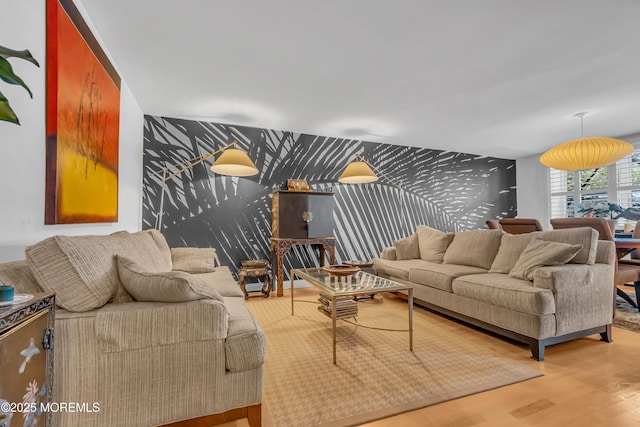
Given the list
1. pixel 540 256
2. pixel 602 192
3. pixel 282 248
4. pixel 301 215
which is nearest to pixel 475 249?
pixel 540 256

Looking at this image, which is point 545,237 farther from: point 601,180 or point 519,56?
point 601,180

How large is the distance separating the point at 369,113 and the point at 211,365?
3.49 meters

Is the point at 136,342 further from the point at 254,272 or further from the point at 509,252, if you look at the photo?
the point at 509,252

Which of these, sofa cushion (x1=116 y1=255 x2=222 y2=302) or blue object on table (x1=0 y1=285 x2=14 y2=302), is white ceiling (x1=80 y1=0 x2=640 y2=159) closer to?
sofa cushion (x1=116 y1=255 x2=222 y2=302)

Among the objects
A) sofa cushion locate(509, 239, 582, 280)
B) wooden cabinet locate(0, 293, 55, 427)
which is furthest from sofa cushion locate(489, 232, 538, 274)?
wooden cabinet locate(0, 293, 55, 427)

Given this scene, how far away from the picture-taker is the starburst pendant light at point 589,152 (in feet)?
11.2

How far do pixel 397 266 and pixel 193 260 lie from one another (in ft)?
7.92

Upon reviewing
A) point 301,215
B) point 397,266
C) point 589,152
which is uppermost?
point 589,152

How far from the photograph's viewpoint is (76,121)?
1.90 meters

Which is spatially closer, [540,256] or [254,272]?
[540,256]

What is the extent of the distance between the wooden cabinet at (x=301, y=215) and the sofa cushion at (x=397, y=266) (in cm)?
90

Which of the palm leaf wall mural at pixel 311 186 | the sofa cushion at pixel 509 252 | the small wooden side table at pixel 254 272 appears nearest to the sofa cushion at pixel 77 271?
the small wooden side table at pixel 254 272

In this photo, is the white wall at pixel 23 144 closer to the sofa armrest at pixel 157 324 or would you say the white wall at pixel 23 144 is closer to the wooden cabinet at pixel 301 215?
the sofa armrest at pixel 157 324

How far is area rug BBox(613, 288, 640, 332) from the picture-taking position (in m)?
2.80
